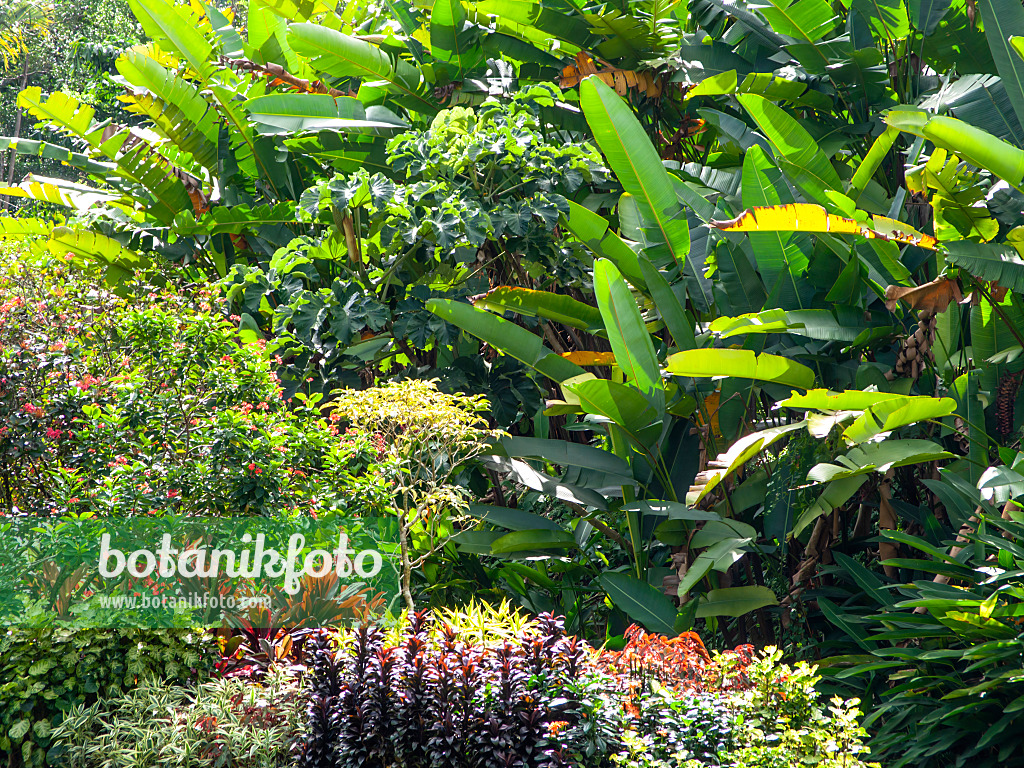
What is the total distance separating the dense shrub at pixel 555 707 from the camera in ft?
10.5

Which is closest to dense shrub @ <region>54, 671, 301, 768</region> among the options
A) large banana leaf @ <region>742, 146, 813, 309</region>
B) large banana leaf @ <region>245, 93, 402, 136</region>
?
large banana leaf @ <region>742, 146, 813, 309</region>

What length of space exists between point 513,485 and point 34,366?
3495 millimetres

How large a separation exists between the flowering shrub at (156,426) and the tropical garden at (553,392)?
29 mm

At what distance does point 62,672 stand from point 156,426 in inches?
54.4

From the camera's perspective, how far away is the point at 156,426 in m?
4.78

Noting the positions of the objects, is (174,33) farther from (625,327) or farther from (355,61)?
(625,327)

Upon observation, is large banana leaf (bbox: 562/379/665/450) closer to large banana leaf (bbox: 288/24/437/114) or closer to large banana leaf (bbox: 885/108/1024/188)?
large banana leaf (bbox: 885/108/1024/188)

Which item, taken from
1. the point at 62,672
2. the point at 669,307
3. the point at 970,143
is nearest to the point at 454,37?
the point at 669,307

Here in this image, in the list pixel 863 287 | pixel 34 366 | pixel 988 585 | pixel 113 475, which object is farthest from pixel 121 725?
pixel 863 287

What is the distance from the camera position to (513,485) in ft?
22.4

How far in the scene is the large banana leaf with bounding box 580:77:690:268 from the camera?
5.09m

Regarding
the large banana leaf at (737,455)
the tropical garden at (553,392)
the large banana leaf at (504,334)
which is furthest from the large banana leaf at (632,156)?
the large banana leaf at (737,455)

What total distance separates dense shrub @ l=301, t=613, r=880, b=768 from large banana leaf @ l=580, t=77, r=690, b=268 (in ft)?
8.31

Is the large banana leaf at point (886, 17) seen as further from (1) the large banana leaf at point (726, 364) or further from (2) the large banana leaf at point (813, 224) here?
(1) the large banana leaf at point (726, 364)
